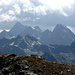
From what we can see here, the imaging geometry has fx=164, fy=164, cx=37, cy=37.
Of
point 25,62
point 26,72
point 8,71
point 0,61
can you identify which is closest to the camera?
point 26,72

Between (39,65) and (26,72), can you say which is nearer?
(26,72)

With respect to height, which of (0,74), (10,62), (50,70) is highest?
(10,62)

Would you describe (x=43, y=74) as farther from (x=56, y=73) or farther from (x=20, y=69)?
(x=20, y=69)

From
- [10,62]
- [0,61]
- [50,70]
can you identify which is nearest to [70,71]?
[50,70]

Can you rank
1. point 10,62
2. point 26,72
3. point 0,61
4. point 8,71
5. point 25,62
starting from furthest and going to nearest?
point 0,61
point 10,62
point 25,62
point 8,71
point 26,72

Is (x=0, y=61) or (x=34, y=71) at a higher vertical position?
(x=0, y=61)

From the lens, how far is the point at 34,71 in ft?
150

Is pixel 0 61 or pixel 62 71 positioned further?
pixel 0 61

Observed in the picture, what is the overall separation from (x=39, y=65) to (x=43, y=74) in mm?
6069

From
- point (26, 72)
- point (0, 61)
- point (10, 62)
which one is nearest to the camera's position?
point (26, 72)

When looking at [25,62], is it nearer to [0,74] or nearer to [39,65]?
[39,65]

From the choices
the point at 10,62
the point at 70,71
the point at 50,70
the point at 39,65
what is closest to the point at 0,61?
the point at 10,62

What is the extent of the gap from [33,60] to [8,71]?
9.24m

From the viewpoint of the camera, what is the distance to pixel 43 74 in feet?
144
